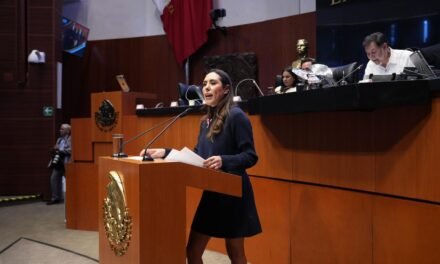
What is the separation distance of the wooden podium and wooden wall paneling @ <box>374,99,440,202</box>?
83 cm

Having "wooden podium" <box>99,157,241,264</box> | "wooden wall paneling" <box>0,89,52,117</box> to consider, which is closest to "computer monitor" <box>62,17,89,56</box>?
"wooden wall paneling" <box>0,89,52,117</box>

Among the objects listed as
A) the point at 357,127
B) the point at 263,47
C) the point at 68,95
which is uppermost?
the point at 263,47

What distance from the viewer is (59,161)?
6477 mm

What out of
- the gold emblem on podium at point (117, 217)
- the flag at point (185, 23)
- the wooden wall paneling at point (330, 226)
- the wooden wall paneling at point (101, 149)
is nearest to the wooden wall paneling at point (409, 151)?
the wooden wall paneling at point (330, 226)

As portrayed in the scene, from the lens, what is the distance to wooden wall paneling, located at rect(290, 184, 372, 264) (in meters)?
2.43

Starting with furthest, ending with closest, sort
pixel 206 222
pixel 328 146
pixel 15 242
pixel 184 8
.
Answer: pixel 184 8, pixel 15 242, pixel 328 146, pixel 206 222

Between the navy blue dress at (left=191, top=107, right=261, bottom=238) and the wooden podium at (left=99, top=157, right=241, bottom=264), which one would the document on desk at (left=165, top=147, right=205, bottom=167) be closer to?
the wooden podium at (left=99, top=157, right=241, bottom=264)

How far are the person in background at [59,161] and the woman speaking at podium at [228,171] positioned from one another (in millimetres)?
4779

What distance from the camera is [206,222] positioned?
6.67 feet

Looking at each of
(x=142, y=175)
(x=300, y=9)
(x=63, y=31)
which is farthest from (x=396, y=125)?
(x=63, y=31)

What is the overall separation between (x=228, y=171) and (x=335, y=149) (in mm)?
854

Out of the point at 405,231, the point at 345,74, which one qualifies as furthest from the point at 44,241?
the point at 405,231

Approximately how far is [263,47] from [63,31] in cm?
334

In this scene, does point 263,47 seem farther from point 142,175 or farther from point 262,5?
point 142,175
